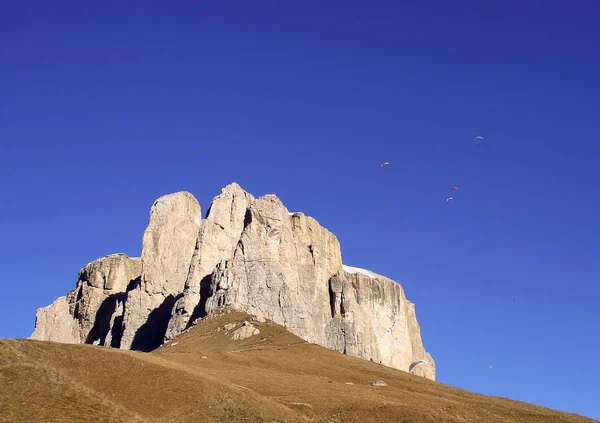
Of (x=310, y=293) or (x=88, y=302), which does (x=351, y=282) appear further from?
(x=88, y=302)

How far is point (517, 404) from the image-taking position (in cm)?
8888

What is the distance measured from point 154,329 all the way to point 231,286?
84.3 feet

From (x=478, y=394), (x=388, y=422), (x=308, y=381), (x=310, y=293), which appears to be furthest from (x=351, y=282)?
(x=388, y=422)

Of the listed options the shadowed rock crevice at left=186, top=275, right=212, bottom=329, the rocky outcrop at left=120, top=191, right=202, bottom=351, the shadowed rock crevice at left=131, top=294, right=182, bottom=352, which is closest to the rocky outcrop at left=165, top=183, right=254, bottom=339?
the shadowed rock crevice at left=186, top=275, right=212, bottom=329

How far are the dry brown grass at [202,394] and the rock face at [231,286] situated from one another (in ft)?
96.4

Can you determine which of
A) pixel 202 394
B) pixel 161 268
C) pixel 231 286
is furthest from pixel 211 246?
pixel 202 394

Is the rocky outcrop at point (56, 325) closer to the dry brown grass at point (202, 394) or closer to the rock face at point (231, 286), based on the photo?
the rock face at point (231, 286)

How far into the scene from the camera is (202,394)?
67.4m

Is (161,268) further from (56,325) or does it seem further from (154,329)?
(56,325)

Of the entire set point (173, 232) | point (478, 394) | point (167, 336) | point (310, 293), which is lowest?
point (478, 394)

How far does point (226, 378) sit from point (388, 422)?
62.6ft

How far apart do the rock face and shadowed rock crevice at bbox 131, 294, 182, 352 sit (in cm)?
19

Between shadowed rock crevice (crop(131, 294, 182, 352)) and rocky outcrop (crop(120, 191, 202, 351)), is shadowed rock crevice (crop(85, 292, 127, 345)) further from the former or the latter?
shadowed rock crevice (crop(131, 294, 182, 352))

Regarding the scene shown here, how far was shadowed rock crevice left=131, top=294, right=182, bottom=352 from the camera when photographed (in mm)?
142900
